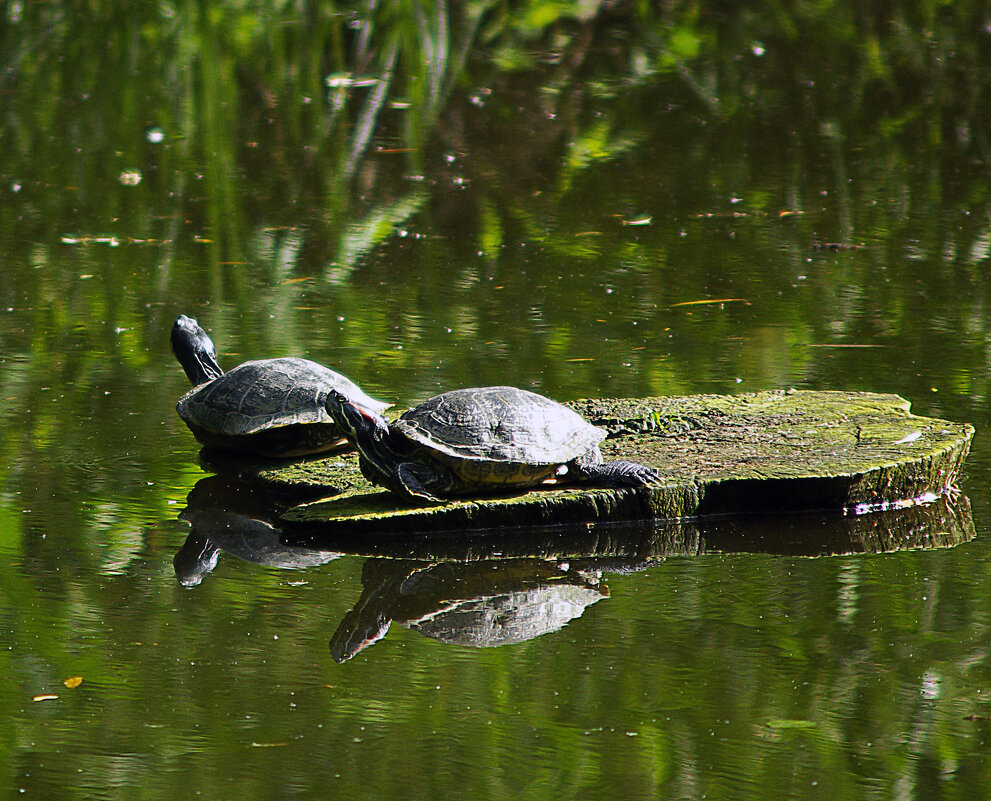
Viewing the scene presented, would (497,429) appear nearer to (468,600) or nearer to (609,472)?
(609,472)

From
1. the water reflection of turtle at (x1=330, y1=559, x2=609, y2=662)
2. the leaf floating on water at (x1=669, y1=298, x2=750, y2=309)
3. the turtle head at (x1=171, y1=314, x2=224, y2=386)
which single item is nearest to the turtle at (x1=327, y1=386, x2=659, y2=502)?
the water reflection of turtle at (x1=330, y1=559, x2=609, y2=662)

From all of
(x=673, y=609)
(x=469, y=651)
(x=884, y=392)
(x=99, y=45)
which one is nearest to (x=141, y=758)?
(x=469, y=651)

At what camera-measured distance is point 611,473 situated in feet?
13.8

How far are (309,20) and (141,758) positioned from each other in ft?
38.2

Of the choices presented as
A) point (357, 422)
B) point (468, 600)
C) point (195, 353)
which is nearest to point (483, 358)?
point (195, 353)

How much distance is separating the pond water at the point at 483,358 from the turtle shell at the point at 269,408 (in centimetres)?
18

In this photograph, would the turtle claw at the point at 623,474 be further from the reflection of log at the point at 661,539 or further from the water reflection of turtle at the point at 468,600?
the water reflection of turtle at the point at 468,600

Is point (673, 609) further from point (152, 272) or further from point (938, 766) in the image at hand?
point (152, 272)

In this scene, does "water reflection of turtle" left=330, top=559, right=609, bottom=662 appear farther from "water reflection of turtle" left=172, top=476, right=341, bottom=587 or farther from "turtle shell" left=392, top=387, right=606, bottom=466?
"turtle shell" left=392, top=387, right=606, bottom=466

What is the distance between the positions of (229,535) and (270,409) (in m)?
0.55

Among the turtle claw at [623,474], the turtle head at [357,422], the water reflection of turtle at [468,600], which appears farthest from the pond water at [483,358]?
the turtle head at [357,422]

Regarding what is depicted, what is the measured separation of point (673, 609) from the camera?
3646 millimetres

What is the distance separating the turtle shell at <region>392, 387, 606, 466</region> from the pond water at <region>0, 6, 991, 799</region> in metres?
0.25

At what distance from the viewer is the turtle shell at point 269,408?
456 centimetres
